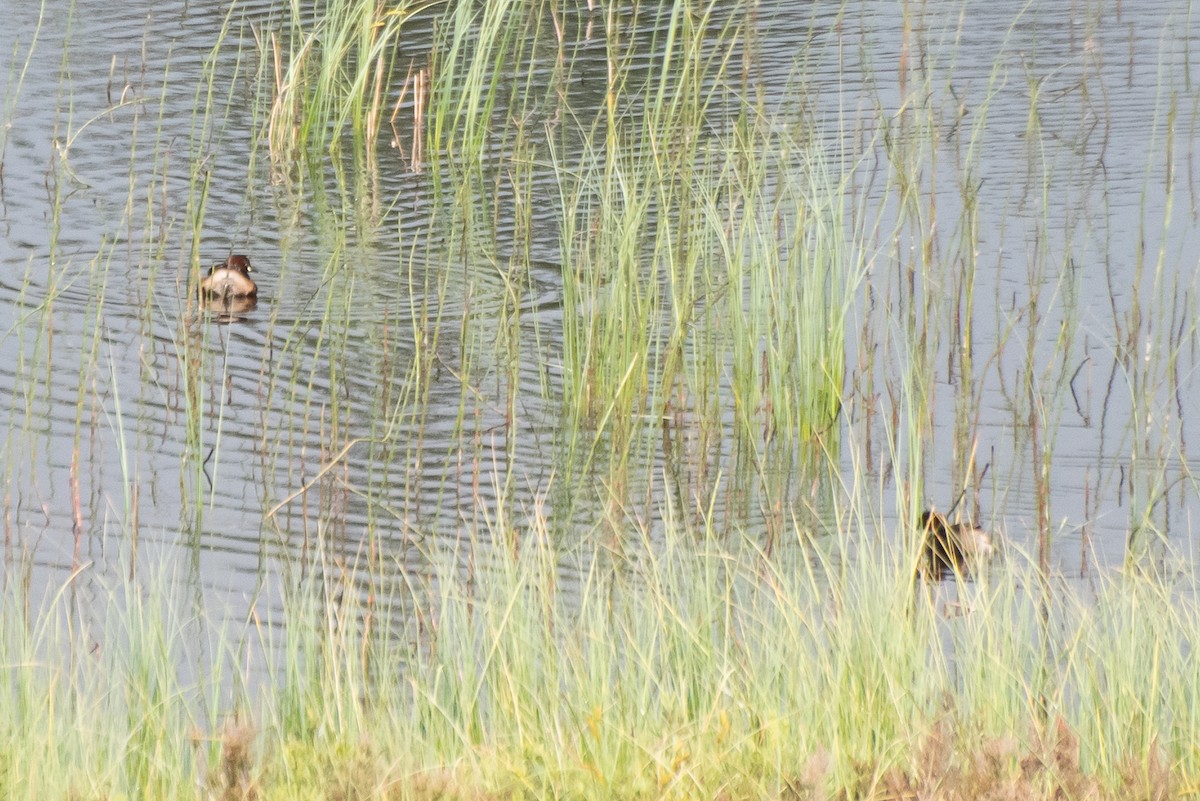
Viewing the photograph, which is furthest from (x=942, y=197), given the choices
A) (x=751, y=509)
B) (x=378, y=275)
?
(x=751, y=509)

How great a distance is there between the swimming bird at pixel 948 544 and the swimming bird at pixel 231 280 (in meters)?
2.82

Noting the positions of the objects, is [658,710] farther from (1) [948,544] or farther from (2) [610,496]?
(1) [948,544]

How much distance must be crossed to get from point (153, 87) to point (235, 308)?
3459 millimetres

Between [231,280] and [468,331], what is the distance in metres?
0.93

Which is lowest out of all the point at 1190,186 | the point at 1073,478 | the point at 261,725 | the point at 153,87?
the point at 261,725

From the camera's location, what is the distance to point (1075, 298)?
201 inches

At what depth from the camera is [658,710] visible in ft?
9.86

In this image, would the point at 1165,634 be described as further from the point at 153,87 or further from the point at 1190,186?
the point at 153,87

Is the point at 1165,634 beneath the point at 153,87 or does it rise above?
beneath

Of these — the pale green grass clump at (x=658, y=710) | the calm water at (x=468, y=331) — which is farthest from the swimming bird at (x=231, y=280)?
the pale green grass clump at (x=658, y=710)

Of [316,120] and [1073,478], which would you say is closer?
[1073,478]

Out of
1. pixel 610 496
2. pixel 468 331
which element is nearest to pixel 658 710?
pixel 610 496

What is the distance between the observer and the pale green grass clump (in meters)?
2.58

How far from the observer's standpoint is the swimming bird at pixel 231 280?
6.25 meters
